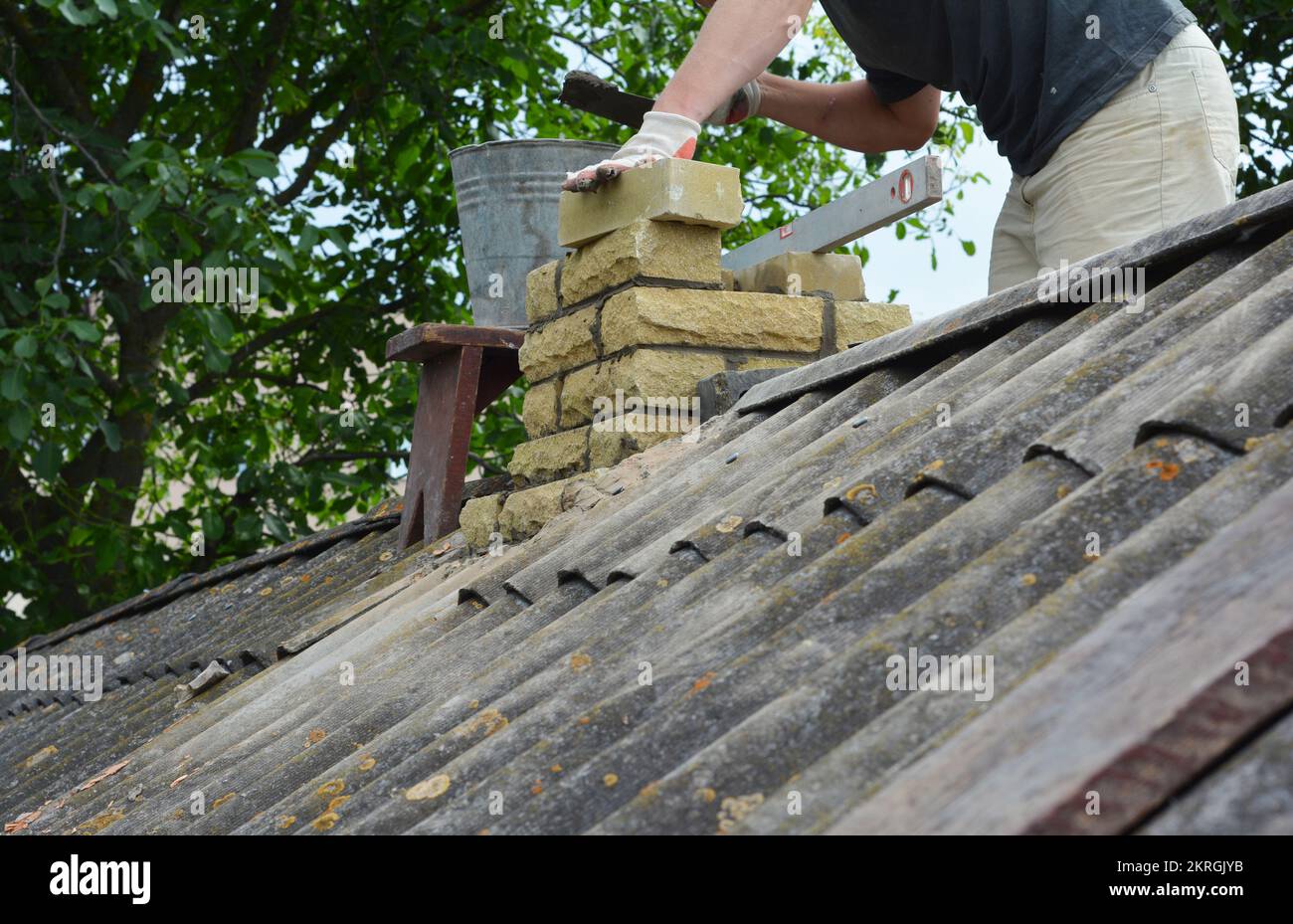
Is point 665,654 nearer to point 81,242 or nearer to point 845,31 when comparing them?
point 845,31

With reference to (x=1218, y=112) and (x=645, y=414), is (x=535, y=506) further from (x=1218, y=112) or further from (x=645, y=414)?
(x=1218, y=112)

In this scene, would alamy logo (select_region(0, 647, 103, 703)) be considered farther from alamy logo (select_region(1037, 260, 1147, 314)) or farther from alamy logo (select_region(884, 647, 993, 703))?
alamy logo (select_region(884, 647, 993, 703))

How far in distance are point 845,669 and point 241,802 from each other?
50.5 inches

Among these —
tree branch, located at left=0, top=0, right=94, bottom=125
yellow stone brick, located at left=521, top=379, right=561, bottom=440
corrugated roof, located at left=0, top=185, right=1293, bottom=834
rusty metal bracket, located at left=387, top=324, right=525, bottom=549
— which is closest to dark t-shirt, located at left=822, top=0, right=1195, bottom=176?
corrugated roof, located at left=0, top=185, right=1293, bottom=834

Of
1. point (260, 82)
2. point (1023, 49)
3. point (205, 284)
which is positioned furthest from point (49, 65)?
point (1023, 49)

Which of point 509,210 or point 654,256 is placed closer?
point 654,256

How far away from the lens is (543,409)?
4242 millimetres

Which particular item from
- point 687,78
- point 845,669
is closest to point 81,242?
point 687,78

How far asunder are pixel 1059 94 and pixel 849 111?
3.02ft

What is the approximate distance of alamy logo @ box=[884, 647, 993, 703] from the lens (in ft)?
5.14

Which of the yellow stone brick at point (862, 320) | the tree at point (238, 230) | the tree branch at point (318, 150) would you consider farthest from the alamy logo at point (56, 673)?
the tree branch at point (318, 150)

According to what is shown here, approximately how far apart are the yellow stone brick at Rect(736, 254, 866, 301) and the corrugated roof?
465 millimetres
